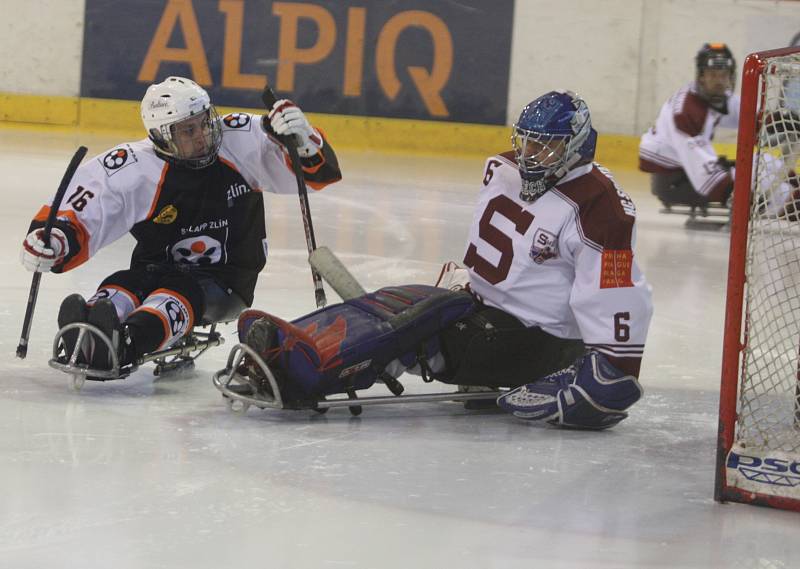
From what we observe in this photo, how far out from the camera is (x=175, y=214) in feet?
13.6

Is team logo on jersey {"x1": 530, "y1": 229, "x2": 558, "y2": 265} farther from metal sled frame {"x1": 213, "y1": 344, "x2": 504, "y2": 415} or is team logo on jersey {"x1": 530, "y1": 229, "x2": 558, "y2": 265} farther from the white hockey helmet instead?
the white hockey helmet

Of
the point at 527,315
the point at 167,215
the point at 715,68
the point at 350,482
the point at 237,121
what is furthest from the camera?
the point at 715,68

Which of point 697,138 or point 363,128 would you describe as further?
point 363,128

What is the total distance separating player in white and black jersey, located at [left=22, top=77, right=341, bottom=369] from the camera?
154 inches

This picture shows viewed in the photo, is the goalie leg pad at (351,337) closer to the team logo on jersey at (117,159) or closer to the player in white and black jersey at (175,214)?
the player in white and black jersey at (175,214)

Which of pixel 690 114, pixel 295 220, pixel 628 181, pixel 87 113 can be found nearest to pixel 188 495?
pixel 295 220

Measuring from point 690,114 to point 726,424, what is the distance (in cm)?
556

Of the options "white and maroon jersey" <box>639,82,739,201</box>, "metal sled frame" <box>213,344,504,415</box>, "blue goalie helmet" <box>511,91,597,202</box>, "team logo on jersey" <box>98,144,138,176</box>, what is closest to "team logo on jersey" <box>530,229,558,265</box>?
"blue goalie helmet" <box>511,91,597,202</box>

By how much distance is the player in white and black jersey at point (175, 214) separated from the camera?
12.9ft

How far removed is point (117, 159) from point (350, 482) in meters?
1.42

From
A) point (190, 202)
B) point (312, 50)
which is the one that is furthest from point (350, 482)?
point (312, 50)

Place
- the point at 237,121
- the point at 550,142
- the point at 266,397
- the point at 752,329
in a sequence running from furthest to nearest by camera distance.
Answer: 1. the point at 237,121
2. the point at 550,142
3. the point at 266,397
4. the point at 752,329

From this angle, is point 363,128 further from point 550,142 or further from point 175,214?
point 550,142

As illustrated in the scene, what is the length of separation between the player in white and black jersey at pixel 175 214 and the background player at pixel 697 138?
4.47 metres
